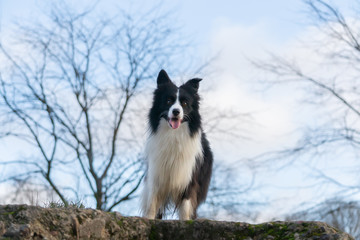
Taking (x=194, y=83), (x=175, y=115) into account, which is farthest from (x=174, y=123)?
(x=194, y=83)

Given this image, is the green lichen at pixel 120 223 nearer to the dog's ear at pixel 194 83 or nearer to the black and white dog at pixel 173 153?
the black and white dog at pixel 173 153

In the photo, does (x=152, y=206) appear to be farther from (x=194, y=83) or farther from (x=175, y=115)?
(x=194, y=83)

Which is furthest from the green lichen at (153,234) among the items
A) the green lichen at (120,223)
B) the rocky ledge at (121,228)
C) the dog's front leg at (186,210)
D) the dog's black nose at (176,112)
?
the dog's black nose at (176,112)

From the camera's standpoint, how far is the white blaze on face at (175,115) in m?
7.21

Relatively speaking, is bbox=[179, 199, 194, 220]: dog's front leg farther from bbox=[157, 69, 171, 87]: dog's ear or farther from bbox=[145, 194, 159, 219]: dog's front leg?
bbox=[157, 69, 171, 87]: dog's ear

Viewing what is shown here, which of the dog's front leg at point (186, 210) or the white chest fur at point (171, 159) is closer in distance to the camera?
the dog's front leg at point (186, 210)

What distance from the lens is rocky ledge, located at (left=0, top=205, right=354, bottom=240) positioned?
3.83 m

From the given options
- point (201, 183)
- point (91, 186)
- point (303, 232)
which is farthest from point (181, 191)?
point (91, 186)

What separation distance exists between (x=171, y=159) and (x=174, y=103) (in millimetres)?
898

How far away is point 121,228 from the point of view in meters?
4.44

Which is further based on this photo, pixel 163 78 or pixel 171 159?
pixel 163 78

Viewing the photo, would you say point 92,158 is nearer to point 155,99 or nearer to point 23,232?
point 155,99

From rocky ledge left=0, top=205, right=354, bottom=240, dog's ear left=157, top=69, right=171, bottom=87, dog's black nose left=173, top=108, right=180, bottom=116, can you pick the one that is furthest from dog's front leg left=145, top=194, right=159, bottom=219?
rocky ledge left=0, top=205, right=354, bottom=240

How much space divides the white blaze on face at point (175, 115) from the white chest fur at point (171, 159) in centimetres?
18
